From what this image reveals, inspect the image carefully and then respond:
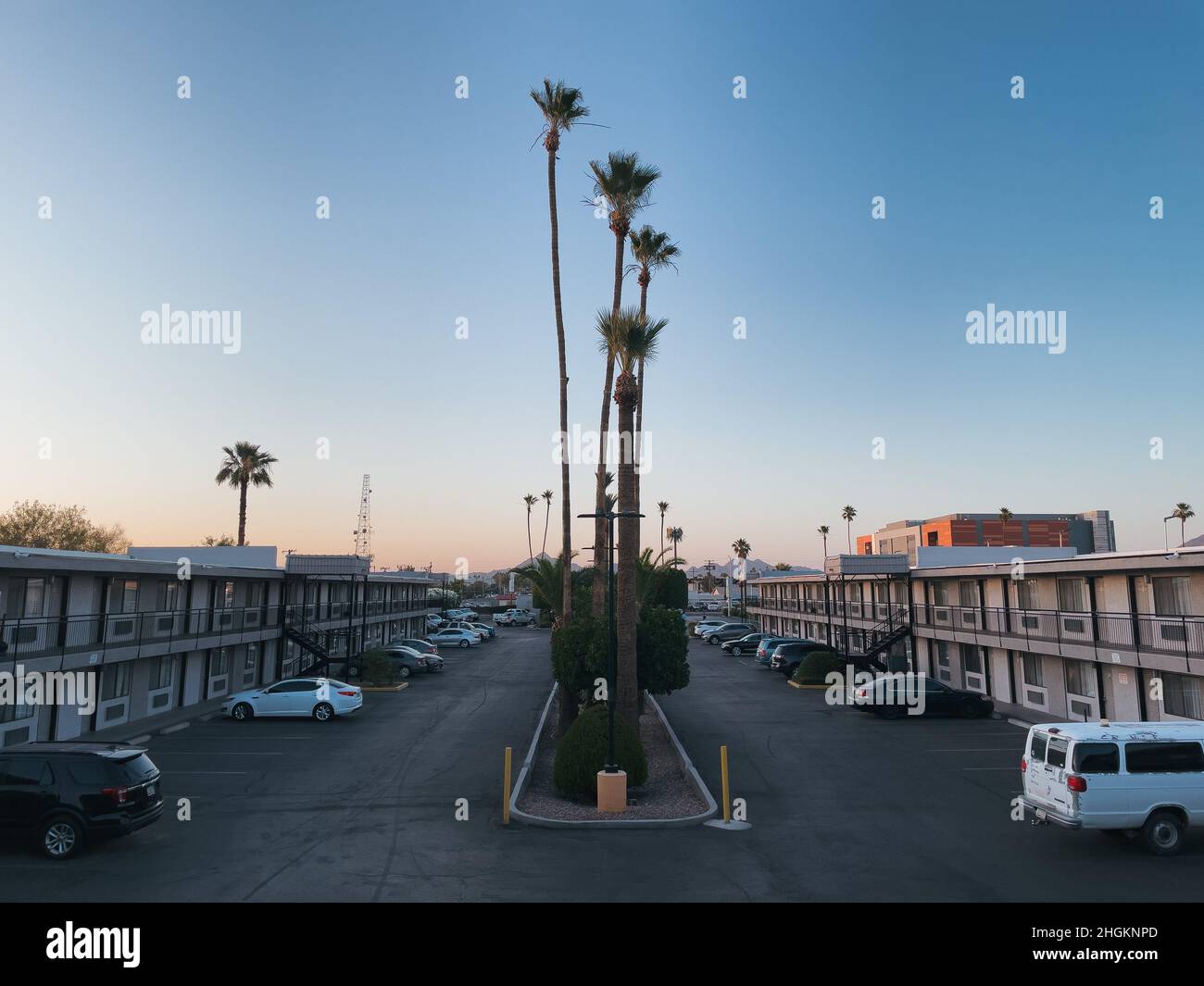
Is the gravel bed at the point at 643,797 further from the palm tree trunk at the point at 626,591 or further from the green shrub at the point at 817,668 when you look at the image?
the green shrub at the point at 817,668

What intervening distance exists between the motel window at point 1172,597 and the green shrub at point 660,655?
45.3ft

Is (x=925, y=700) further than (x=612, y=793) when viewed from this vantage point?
Yes

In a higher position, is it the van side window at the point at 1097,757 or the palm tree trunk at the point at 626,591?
the palm tree trunk at the point at 626,591

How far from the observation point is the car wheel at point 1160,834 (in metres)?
12.9

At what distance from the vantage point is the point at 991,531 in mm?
101812

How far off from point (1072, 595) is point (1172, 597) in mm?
4339

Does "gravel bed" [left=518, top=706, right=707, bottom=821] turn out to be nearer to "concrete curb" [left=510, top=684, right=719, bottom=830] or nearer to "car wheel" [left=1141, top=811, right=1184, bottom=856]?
"concrete curb" [left=510, top=684, right=719, bottom=830]

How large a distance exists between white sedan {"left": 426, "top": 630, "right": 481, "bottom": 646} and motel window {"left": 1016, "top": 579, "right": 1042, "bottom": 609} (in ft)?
137

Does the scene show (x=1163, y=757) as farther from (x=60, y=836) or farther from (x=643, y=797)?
(x=60, y=836)

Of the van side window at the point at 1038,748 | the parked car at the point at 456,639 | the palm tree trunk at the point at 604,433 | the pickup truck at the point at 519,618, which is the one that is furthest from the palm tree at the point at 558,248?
the pickup truck at the point at 519,618

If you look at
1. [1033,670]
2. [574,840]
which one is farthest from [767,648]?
[574,840]

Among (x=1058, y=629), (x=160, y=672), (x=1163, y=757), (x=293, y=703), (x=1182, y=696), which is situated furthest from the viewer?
(x=160, y=672)

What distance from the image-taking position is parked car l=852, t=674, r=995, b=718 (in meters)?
27.4
